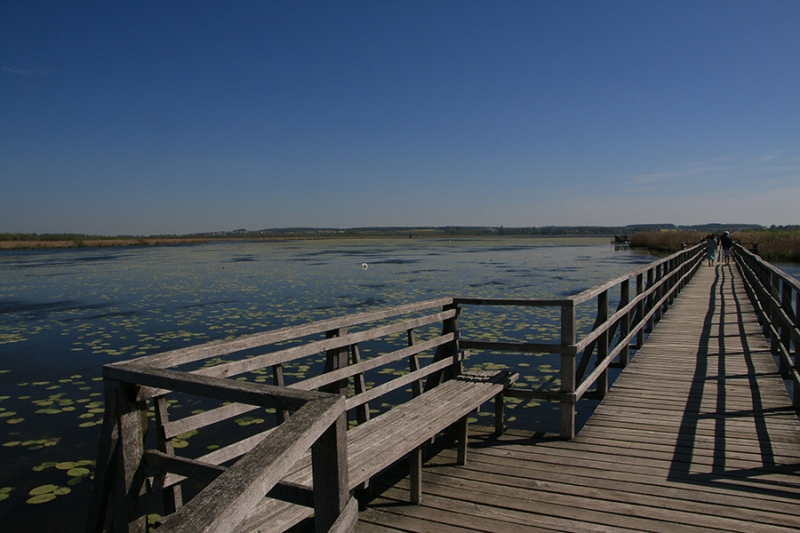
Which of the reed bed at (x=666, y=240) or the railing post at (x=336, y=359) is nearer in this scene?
A: the railing post at (x=336, y=359)

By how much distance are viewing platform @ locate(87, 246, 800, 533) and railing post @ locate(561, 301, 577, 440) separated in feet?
0.05

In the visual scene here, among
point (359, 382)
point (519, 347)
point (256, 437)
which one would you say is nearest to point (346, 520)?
point (256, 437)

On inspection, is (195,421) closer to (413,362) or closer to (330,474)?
(330,474)

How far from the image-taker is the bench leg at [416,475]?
348cm

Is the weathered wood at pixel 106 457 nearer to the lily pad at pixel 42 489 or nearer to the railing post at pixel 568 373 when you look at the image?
the lily pad at pixel 42 489

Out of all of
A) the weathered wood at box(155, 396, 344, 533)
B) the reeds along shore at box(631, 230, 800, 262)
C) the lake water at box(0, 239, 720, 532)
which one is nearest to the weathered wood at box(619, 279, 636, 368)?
the lake water at box(0, 239, 720, 532)

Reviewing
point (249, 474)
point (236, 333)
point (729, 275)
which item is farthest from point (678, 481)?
point (729, 275)

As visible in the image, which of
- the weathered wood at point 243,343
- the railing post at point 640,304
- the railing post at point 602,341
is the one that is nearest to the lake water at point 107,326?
the railing post at point 602,341

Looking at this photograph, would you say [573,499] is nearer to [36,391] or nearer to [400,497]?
[400,497]

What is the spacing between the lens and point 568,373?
4.74 m

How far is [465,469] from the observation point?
4055 millimetres

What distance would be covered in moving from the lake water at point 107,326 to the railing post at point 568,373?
1.81 m

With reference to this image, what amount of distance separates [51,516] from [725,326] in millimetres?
10459

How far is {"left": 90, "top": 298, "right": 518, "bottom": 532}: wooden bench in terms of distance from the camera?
2551 mm
